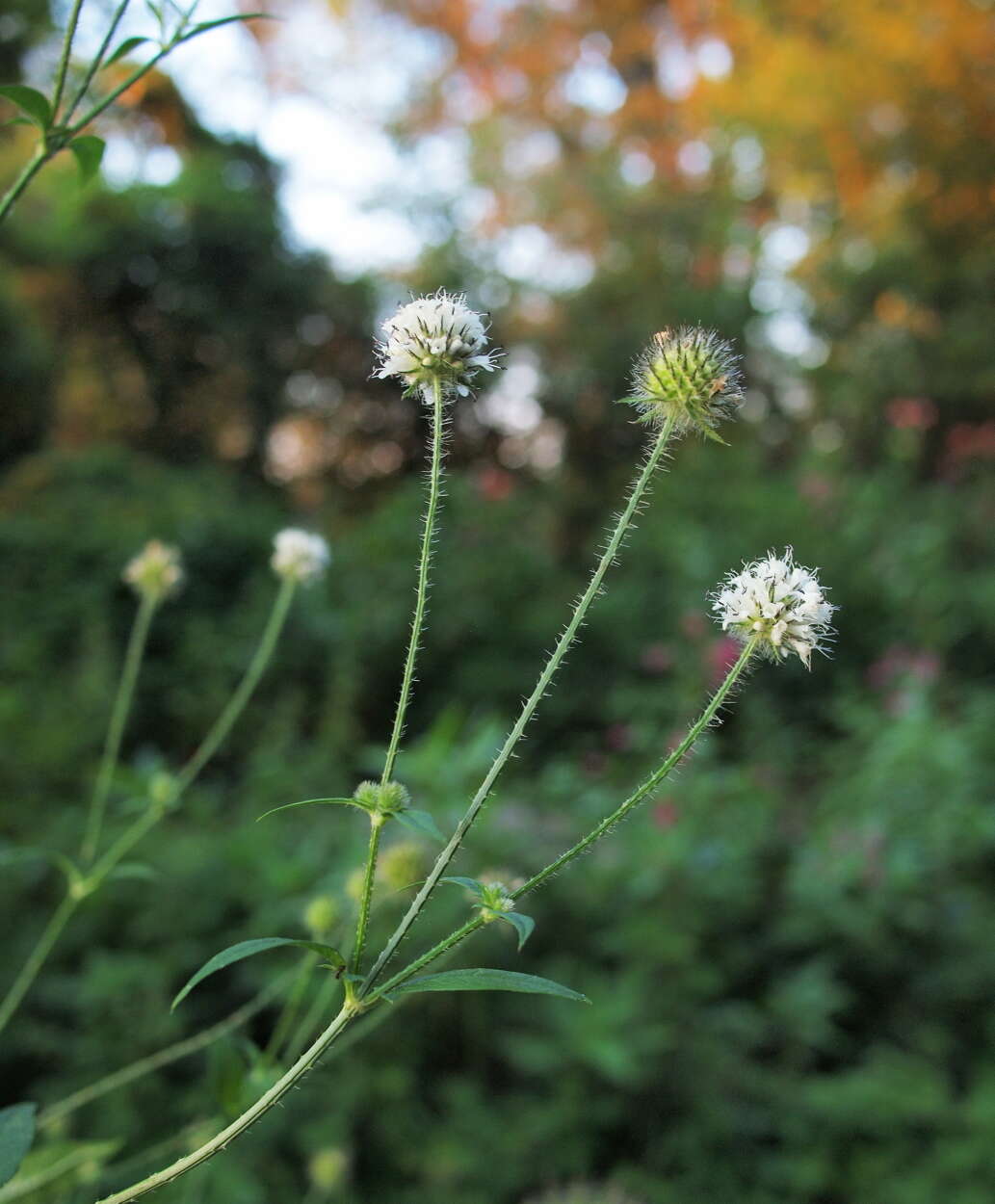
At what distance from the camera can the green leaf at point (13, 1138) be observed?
69cm

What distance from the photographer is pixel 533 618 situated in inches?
223

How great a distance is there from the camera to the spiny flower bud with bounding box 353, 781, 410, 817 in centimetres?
82

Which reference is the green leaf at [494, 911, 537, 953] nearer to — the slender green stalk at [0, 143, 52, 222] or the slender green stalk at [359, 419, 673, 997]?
the slender green stalk at [359, 419, 673, 997]

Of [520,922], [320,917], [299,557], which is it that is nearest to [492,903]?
[520,922]

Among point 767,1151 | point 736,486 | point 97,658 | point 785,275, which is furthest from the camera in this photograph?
point 785,275

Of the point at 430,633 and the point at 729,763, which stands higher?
the point at 430,633

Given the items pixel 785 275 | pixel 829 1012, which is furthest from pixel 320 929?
pixel 785 275

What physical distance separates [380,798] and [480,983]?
0.56 ft

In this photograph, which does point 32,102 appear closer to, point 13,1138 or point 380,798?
point 380,798

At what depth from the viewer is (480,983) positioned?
2.31ft

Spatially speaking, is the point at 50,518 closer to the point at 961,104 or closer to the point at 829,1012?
the point at 829,1012

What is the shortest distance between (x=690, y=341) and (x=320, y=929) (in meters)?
0.94

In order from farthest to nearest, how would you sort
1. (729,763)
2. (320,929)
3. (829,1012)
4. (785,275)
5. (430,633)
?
(785,275) < (430,633) < (729,763) < (829,1012) < (320,929)

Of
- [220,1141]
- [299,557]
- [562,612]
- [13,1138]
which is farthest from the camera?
[562,612]
